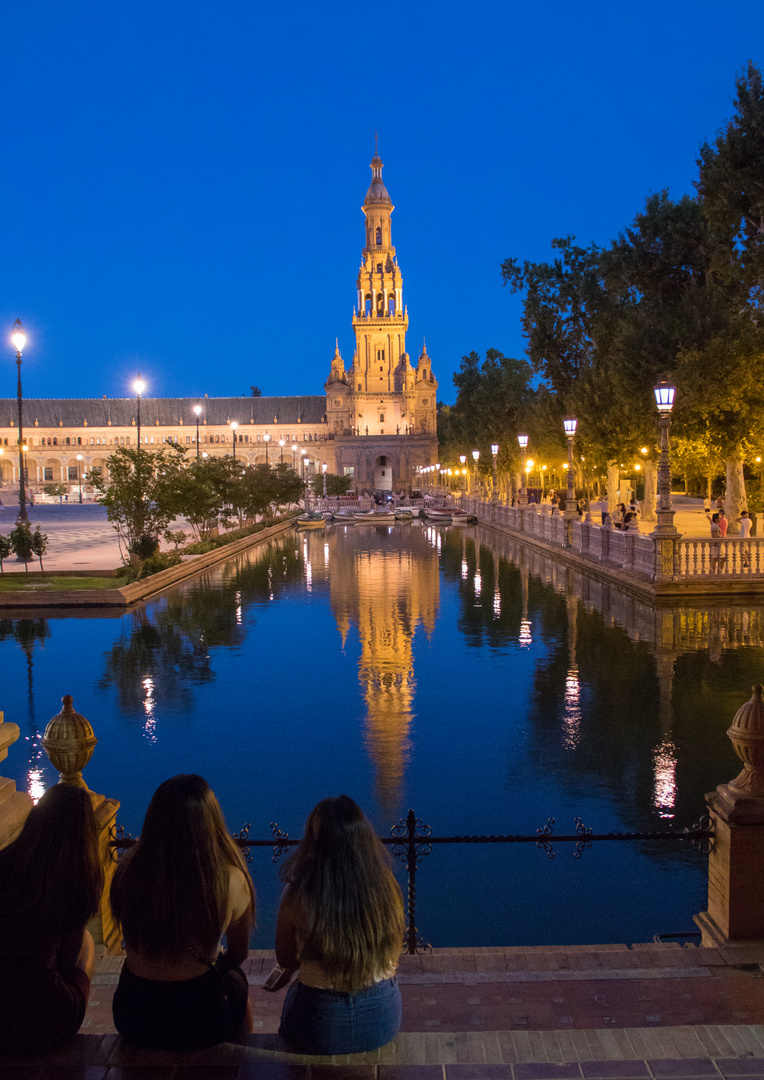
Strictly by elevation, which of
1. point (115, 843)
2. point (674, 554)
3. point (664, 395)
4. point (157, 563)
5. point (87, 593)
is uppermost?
point (664, 395)

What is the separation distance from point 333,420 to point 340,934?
14685cm

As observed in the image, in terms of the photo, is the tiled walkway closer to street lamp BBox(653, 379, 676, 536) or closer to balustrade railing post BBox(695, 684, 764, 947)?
balustrade railing post BBox(695, 684, 764, 947)

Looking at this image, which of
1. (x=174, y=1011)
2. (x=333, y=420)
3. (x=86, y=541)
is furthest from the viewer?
(x=333, y=420)

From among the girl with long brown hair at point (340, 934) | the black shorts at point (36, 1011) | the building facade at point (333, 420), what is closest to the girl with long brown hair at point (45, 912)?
the black shorts at point (36, 1011)

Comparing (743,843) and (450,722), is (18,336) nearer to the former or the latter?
(450,722)

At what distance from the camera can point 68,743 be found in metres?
5.32

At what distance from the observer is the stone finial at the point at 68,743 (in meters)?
5.32

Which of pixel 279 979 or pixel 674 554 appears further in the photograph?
pixel 674 554

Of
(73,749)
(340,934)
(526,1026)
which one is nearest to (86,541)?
(73,749)

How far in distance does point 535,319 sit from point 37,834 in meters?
46.6

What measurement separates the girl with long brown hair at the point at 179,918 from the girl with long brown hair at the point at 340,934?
0.78ft

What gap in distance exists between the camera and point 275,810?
28.2 feet

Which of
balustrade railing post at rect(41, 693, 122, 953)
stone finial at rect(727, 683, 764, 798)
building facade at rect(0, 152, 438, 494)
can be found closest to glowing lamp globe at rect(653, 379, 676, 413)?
stone finial at rect(727, 683, 764, 798)

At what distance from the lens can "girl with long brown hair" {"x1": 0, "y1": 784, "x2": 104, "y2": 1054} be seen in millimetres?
3303
